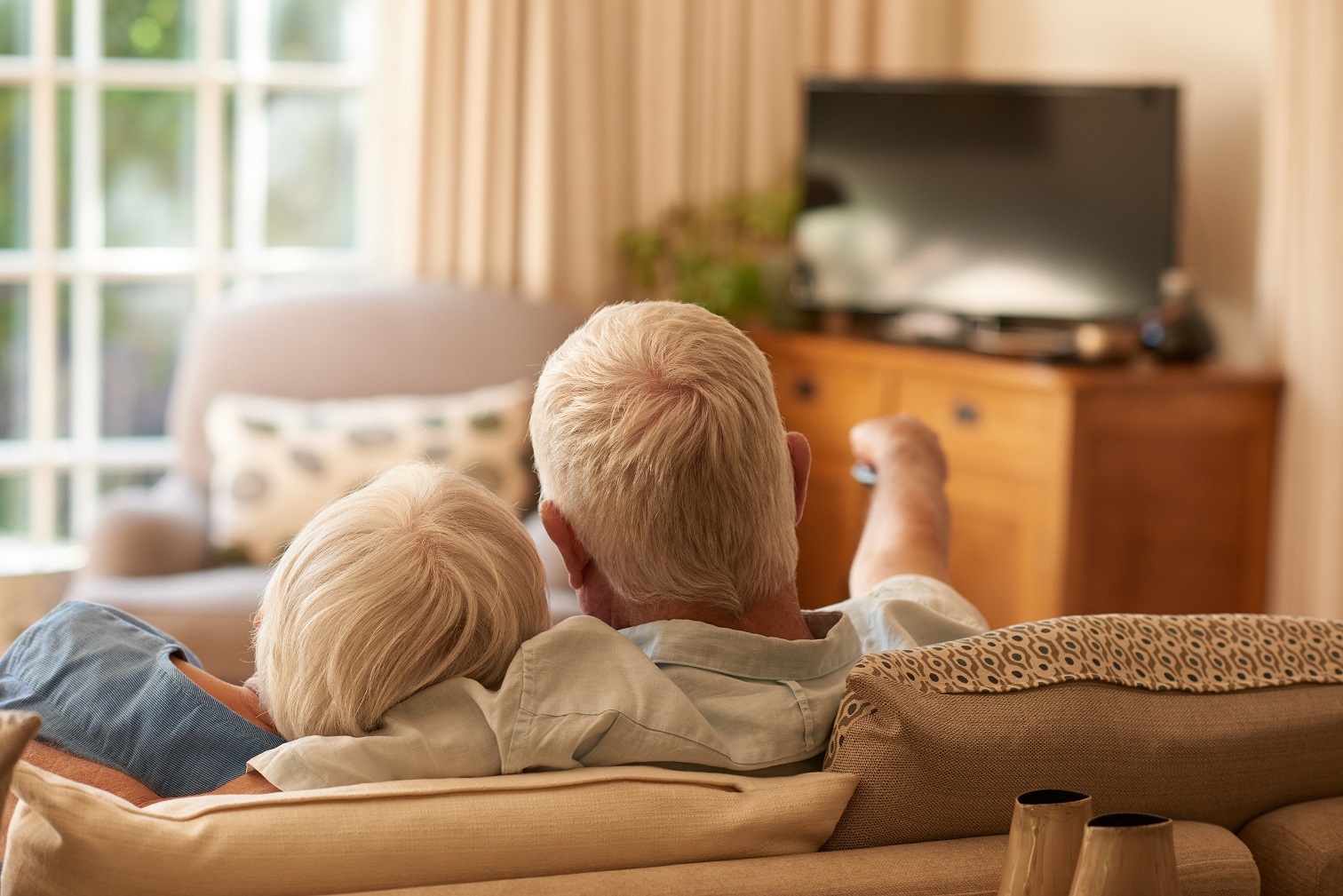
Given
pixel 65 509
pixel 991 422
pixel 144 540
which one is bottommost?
pixel 65 509

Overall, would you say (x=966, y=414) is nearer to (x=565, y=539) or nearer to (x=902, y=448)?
(x=902, y=448)

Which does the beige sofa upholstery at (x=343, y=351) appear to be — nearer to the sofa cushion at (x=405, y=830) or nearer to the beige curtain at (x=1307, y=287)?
the beige curtain at (x=1307, y=287)

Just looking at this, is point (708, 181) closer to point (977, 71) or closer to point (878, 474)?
point (977, 71)

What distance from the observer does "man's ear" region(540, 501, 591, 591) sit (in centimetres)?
113

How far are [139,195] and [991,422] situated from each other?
2188 millimetres

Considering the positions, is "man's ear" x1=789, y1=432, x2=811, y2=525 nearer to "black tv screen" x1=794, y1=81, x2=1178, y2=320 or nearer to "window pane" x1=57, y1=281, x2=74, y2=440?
"black tv screen" x1=794, y1=81, x2=1178, y2=320

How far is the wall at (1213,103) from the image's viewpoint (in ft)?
10.7

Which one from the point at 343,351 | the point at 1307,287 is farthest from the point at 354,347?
the point at 1307,287

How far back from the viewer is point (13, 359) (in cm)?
355

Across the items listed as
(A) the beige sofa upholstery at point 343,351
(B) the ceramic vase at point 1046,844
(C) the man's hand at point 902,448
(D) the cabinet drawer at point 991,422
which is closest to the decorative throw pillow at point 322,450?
(A) the beige sofa upholstery at point 343,351

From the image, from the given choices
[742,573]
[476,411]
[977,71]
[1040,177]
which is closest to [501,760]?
[742,573]

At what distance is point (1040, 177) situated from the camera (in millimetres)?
3369

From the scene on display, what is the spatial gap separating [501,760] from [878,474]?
0.80 meters

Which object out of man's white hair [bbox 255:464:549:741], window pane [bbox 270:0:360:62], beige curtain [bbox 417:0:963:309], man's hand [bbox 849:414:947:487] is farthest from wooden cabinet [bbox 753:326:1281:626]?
man's white hair [bbox 255:464:549:741]
